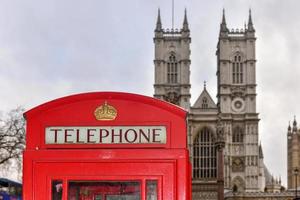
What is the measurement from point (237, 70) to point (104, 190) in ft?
217

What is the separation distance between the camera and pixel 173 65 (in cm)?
6950

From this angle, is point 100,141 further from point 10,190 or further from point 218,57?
point 218,57

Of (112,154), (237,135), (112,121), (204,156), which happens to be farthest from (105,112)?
(237,135)

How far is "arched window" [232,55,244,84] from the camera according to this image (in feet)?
226

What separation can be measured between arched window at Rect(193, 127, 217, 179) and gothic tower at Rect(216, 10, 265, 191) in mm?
1409

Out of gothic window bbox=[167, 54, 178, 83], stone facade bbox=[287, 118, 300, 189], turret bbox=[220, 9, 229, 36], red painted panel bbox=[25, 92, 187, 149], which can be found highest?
turret bbox=[220, 9, 229, 36]

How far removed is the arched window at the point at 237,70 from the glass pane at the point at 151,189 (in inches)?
2594

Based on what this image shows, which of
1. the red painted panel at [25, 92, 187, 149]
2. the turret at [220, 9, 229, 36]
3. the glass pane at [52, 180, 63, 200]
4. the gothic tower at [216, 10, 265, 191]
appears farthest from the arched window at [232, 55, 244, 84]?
the glass pane at [52, 180, 63, 200]

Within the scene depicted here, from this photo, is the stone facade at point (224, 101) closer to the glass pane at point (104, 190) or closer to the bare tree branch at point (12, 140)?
the bare tree branch at point (12, 140)

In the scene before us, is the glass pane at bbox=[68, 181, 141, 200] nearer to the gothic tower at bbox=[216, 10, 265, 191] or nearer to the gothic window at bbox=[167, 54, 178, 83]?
the gothic tower at bbox=[216, 10, 265, 191]

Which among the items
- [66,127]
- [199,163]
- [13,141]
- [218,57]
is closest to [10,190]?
[13,141]

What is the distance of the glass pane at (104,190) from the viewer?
3451 mm

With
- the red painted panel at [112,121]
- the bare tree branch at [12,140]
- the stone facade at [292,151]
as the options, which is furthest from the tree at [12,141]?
the stone facade at [292,151]

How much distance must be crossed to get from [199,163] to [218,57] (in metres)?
11.8
